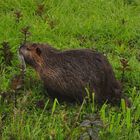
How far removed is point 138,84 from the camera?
18.5 feet

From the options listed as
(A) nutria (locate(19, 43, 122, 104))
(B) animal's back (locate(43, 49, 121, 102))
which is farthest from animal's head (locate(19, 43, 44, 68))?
(B) animal's back (locate(43, 49, 121, 102))

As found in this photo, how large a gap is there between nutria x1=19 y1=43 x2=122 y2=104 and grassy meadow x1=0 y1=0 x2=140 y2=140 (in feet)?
0.38

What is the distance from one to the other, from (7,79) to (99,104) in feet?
3.27

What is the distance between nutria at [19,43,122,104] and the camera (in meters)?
5.04

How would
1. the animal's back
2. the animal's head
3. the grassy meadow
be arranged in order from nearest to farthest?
1. the grassy meadow
2. the animal's back
3. the animal's head

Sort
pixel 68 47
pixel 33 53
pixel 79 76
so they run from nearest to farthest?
pixel 79 76
pixel 33 53
pixel 68 47

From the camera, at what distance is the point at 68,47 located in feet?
20.6

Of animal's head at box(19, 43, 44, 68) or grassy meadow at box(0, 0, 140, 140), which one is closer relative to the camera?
grassy meadow at box(0, 0, 140, 140)

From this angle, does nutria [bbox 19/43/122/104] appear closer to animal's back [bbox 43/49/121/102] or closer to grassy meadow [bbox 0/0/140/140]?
animal's back [bbox 43/49/121/102]

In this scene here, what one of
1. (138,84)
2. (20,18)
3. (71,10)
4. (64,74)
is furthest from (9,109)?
(71,10)

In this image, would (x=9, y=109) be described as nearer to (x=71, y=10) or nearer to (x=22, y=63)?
(x=22, y=63)

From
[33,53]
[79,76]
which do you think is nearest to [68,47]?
[33,53]

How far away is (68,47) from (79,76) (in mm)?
1283

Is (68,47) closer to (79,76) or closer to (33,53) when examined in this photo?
(33,53)
